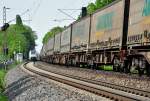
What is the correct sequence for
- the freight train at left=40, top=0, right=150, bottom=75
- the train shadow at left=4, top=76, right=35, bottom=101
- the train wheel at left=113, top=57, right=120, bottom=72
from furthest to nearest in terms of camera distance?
the train wheel at left=113, top=57, right=120, bottom=72, the freight train at left=40, top=0, right=150, bottom=75, the train shadow at left=4, top=76, right=35, bottom=101

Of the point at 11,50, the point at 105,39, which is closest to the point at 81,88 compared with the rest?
the point at 105,39

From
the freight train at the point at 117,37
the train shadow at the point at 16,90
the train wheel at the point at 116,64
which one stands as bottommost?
the train shadow at the point at 16,90

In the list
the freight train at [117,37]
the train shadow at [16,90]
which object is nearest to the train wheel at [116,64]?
the freight train at [117,37]

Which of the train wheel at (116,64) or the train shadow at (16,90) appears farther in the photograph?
the train wheel at (116,64)

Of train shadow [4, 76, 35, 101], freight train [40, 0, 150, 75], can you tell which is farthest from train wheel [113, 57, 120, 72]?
train shadow [4, 76, 35, 101]

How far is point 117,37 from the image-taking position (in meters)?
29.9

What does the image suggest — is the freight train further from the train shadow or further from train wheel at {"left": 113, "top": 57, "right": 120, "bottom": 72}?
the train shadow

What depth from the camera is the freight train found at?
25484mm

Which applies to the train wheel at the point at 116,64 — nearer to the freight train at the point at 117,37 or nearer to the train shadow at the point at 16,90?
the freight train at the point at 117,37

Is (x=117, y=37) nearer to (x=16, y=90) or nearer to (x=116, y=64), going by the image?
(x=116, y=64)

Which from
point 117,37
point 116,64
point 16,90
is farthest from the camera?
point 116,64

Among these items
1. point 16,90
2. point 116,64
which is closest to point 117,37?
point 116,64

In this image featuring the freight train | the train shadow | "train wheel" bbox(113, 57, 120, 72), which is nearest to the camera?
the train shadow

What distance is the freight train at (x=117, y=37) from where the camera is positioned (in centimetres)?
2548
